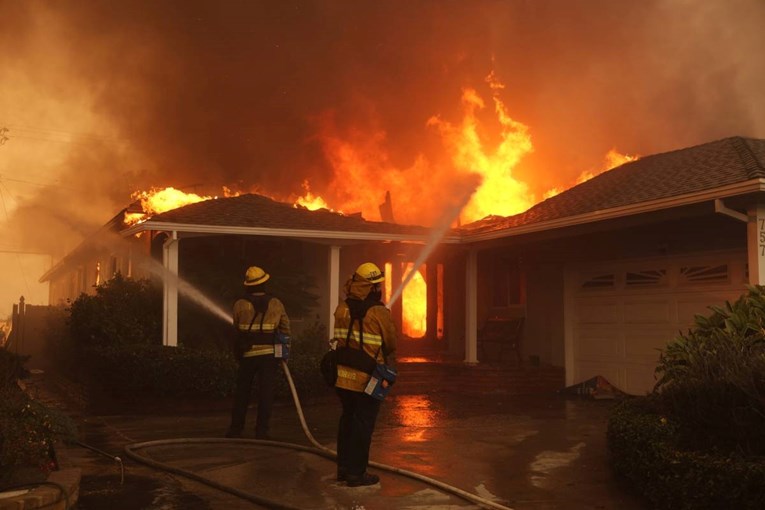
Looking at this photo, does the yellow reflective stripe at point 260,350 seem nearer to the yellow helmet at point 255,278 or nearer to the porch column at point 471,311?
the yellow helmet at point 255,278

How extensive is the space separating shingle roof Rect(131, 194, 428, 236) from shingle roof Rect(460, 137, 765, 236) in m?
2.07

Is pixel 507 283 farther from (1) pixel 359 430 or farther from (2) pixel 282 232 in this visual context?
(1) pixel 359 430

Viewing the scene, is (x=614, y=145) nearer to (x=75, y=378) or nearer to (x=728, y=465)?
(x=75, y=378)

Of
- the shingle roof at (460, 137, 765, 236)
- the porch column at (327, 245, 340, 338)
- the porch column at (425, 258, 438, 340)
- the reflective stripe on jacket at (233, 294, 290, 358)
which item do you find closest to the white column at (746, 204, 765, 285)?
the shingle roof at (460, 137, 765, 236)

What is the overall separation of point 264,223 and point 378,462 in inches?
292

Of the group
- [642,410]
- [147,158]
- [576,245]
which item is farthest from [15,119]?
[642,410]

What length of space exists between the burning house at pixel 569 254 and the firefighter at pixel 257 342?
4.76m

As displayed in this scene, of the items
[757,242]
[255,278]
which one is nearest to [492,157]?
[757,242]

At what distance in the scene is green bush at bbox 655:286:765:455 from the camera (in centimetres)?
569

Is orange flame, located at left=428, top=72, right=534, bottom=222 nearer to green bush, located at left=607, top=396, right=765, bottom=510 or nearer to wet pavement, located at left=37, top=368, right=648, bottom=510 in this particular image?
wet pavement, located at left=37, top=368, right=648, bottom=510

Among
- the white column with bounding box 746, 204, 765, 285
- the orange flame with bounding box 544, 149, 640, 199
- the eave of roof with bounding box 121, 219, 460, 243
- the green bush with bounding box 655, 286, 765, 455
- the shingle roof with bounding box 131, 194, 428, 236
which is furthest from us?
the orange flame with bounding box 544, 149, 640, 199

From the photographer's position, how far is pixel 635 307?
44.3 feet

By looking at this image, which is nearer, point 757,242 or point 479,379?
point 757,242

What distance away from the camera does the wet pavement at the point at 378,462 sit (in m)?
6.24
